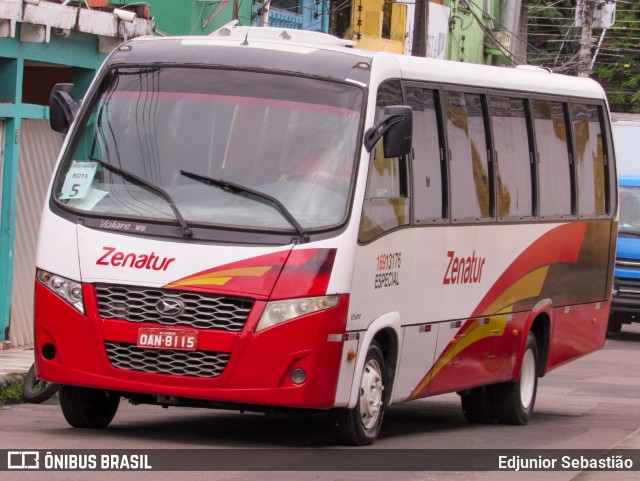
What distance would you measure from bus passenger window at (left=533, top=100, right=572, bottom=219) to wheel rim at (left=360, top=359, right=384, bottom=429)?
12.1 ft

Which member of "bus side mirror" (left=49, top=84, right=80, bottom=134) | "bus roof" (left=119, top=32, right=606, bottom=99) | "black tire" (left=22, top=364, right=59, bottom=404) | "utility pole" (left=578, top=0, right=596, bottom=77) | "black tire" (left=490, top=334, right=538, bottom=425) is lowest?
"utility pole" (left=578, top=0, right=596, bottom=77)

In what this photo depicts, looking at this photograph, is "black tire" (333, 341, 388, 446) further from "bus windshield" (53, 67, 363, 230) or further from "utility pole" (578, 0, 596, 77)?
"utility pole" (578, 0, 596, 77)

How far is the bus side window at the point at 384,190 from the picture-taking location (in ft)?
33.2

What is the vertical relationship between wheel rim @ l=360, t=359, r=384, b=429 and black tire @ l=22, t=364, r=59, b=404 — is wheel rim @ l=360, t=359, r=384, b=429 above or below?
above

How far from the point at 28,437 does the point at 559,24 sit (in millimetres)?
41881

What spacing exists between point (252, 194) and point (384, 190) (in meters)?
1.07

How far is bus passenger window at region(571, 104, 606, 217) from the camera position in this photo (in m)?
14.7

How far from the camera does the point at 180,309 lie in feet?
31.2

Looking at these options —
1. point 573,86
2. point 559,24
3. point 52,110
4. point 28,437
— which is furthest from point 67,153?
point 559,24

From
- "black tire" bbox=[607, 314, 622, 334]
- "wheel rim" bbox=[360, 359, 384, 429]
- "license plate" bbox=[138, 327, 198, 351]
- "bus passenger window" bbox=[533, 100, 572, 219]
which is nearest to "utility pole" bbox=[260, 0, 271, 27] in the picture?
"black tire" bbox=[607, 314, 622, 334]

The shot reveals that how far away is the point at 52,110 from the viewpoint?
10734 millimetres

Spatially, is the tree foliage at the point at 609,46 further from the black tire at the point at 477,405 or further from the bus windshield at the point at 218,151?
the bus windshield at the point at 218,151

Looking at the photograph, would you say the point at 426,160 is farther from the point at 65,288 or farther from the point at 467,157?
the point at 65,288

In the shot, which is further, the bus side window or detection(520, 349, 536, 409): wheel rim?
detection(520, 349, 536, 409): wheel rim
